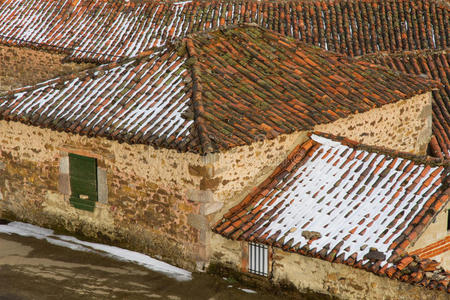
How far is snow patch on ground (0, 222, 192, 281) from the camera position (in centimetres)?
1285

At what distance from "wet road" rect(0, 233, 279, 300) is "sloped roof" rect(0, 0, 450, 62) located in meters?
9.36

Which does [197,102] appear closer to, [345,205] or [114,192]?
[114,192]

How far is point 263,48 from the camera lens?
50.3 ft

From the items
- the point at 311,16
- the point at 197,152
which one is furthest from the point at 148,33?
the point at 197,152

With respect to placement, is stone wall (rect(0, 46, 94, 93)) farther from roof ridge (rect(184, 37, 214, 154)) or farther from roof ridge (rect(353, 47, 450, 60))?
roof ridge (rect(184, 37, 214, 154))

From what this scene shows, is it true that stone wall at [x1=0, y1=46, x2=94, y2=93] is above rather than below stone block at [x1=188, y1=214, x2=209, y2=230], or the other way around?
above

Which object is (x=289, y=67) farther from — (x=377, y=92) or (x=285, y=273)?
(x=285, y=273)

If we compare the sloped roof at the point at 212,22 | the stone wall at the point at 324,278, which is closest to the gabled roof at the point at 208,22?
the sloped roof at the point at 212,22

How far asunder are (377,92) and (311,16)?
928 centimetres

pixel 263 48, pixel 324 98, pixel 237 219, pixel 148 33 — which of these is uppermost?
pixel 148 33

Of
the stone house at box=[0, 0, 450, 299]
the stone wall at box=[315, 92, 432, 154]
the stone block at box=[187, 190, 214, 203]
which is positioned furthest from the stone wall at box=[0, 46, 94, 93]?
the stone block at box=[187, 190, 214, 203]

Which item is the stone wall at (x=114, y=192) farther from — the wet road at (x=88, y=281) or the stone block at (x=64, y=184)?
the wet road at (x=88, y=281)

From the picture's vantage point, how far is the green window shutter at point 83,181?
13.8m

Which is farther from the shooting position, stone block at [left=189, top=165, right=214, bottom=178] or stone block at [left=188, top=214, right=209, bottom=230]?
stone block at [left=188, top=214, right=209, bottom=230]
